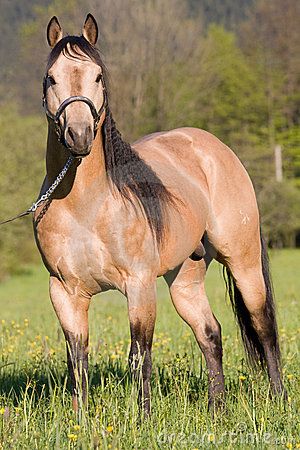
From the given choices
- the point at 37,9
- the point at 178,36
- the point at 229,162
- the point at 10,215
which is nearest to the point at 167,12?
the point at 178,36

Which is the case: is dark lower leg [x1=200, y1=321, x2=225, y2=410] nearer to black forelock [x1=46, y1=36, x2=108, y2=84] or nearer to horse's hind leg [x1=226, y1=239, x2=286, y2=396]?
horse's hind leg [x1=226, y1=239, x2=286, y2=396]

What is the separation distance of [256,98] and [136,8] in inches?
529

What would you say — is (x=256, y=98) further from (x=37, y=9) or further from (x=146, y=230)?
(x=146, y=230)

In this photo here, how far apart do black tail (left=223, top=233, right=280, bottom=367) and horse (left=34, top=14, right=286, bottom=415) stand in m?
0.14

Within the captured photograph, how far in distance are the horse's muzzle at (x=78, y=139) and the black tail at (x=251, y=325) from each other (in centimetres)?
227

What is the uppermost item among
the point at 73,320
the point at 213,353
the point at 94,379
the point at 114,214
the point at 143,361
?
the point at 114,214

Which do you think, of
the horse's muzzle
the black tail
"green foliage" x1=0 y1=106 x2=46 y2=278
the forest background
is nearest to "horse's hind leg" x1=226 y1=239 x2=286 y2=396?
the black tail

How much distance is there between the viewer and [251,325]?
5969 millimetres

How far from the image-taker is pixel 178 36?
138 ft

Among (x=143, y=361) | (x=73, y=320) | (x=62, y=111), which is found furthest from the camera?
(x=73, y=320)

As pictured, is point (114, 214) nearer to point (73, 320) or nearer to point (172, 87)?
point (73, 320)

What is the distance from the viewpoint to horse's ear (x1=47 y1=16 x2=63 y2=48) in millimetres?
4492

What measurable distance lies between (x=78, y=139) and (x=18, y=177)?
1138 inches

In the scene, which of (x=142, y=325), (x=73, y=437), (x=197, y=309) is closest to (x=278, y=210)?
(x=197, y=309)
